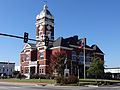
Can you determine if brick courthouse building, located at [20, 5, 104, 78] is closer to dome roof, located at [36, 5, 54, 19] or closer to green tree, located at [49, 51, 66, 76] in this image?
dome roof, located at [36, 5, 54, 19]

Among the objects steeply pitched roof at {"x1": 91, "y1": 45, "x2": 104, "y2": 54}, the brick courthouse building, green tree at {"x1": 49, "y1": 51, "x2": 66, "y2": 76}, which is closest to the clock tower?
the brick courthouse building

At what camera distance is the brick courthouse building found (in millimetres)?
70688

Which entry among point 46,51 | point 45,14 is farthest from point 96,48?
point 45,14

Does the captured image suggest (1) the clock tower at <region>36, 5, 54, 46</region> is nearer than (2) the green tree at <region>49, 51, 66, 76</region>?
No

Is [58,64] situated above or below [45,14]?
below

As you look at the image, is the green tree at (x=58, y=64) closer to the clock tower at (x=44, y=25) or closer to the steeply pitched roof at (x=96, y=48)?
the clock tower at (x=44, y=25)

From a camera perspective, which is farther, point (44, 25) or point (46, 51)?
point (44, 25)

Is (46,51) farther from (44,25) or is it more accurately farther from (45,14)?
(45,14)

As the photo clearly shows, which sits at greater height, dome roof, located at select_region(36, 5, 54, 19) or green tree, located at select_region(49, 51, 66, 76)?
dome roof, located at select_region(36, 5, 54, 19)

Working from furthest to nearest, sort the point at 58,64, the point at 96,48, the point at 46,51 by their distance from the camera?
the point at 96,48
the point at 46,51
the point at 58,64

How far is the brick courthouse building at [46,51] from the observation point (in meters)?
70.7

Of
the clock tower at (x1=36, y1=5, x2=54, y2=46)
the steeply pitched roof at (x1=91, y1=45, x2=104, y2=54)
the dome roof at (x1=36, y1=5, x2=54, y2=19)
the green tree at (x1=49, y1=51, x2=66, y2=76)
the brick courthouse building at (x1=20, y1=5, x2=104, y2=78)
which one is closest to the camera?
the green tree at (x1=49, y1=51, x2=66, y2=76)

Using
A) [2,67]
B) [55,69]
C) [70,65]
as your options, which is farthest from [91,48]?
[2,67]

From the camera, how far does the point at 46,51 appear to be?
70750mm
